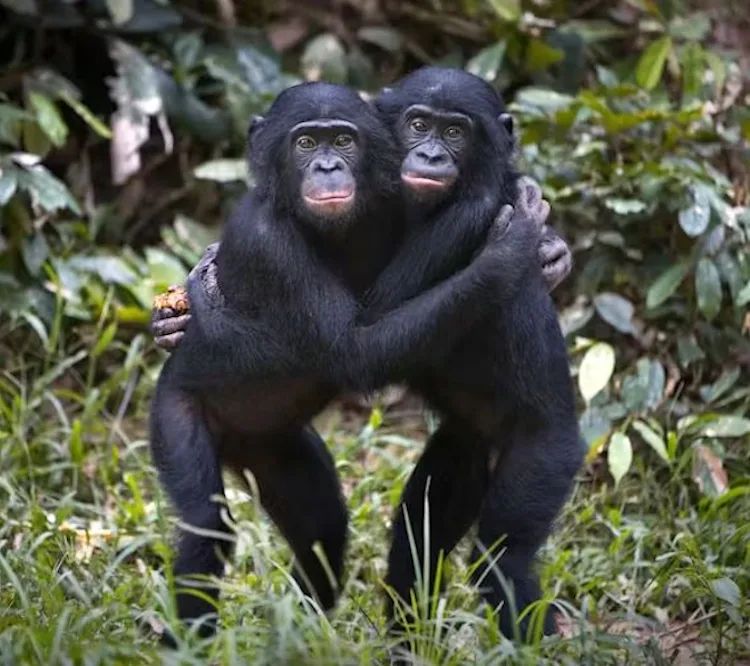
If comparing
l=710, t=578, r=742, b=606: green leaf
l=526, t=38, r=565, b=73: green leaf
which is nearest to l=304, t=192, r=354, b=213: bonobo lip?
l=710, t=578, r=742, b=606: green leaf

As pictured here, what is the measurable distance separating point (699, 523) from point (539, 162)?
226 centimetres

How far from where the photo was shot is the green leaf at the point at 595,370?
6848 millimetres

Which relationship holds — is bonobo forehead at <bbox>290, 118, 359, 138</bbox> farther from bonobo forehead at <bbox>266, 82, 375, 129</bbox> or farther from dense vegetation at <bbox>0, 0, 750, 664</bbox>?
dense vegetation at <bbox>0, 0, 750, 664</bbox>

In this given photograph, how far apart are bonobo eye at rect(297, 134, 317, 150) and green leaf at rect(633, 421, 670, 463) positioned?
235 centimetres

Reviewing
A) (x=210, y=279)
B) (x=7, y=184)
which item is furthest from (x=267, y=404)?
(x=7, y=184)

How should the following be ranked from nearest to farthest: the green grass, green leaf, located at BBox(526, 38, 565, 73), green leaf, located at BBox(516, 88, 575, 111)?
the green grass, green leaf, located at BBox(516, 88, 575, 111), green leaf, located at BBox(526, 38, 565, 73)

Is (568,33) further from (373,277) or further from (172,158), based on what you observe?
(373,277)

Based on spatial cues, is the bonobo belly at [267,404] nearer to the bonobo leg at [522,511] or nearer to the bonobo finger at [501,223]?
the bonobo leg at [522,511]

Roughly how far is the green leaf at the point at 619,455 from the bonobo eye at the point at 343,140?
2147 millimetres

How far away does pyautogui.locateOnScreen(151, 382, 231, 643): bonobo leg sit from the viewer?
16.9 feet

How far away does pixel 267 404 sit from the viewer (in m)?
5.52

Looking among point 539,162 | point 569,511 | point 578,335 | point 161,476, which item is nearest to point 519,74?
point 539,162

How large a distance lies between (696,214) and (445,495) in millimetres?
2258

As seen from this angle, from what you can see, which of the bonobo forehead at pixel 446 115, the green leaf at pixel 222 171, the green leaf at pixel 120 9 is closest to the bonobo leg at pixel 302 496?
the bonobo forehead at pixel 446 115
